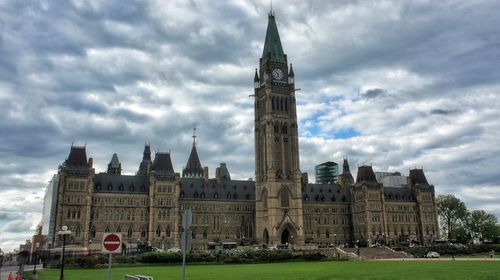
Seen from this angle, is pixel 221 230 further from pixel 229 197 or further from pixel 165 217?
pixel 165 217

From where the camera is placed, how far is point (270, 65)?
446ft

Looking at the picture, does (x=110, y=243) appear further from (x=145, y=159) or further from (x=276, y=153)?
(x=145, y=159)

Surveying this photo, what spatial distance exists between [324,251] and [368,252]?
47.6ft

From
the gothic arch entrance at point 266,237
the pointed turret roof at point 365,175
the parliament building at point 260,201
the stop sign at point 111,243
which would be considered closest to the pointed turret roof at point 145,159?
the parliament building at point 260,201

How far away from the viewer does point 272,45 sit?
140 metres

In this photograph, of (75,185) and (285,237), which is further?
(285,237)

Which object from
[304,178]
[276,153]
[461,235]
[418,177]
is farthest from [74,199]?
[461,235]

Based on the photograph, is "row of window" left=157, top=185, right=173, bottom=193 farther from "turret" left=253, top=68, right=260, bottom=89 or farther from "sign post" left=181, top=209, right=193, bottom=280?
"sign post" left=181, top=209, right=193, bottom=280

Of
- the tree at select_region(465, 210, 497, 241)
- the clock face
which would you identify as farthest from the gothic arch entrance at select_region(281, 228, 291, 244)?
the tree at select_region(465, 210, 497, 241)

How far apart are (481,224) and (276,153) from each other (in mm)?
68685

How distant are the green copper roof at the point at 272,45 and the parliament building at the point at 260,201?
30 cm

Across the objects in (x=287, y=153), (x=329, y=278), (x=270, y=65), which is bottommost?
(x=329, y=278)

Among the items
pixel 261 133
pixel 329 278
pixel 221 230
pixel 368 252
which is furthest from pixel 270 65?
pixel 329 278

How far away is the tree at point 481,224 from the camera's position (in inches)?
5531
